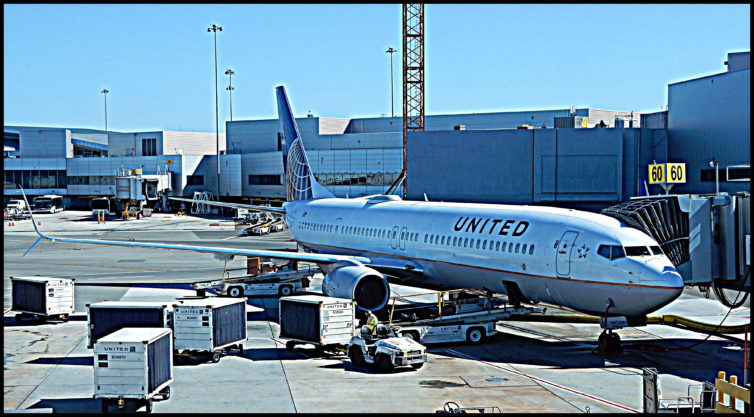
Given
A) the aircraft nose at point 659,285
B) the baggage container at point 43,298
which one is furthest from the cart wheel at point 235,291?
the aircraft nose at point 659,285

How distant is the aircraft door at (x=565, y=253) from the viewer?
26.4 m

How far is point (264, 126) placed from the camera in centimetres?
12581

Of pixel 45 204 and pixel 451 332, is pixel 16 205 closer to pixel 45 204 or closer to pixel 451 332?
pixel 45 204

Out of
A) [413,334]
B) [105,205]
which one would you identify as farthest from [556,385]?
[105,205]

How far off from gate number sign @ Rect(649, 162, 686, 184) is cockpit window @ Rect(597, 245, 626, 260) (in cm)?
2541

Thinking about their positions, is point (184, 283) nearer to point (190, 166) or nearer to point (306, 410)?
point (306, 410)

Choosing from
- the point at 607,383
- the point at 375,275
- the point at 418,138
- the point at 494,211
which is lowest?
the point at 607,383

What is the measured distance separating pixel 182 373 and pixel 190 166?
97.1m

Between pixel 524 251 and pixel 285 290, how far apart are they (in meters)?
16.2

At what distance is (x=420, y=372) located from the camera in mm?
24234

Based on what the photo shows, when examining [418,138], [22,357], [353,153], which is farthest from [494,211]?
[353,153]

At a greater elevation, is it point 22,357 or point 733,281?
point 733,281

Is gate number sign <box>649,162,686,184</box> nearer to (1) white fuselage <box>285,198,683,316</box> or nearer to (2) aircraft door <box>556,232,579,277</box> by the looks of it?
(1) white fuselage <box>285,198,683,316</box>

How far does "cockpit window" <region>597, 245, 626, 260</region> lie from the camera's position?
25.3 m
